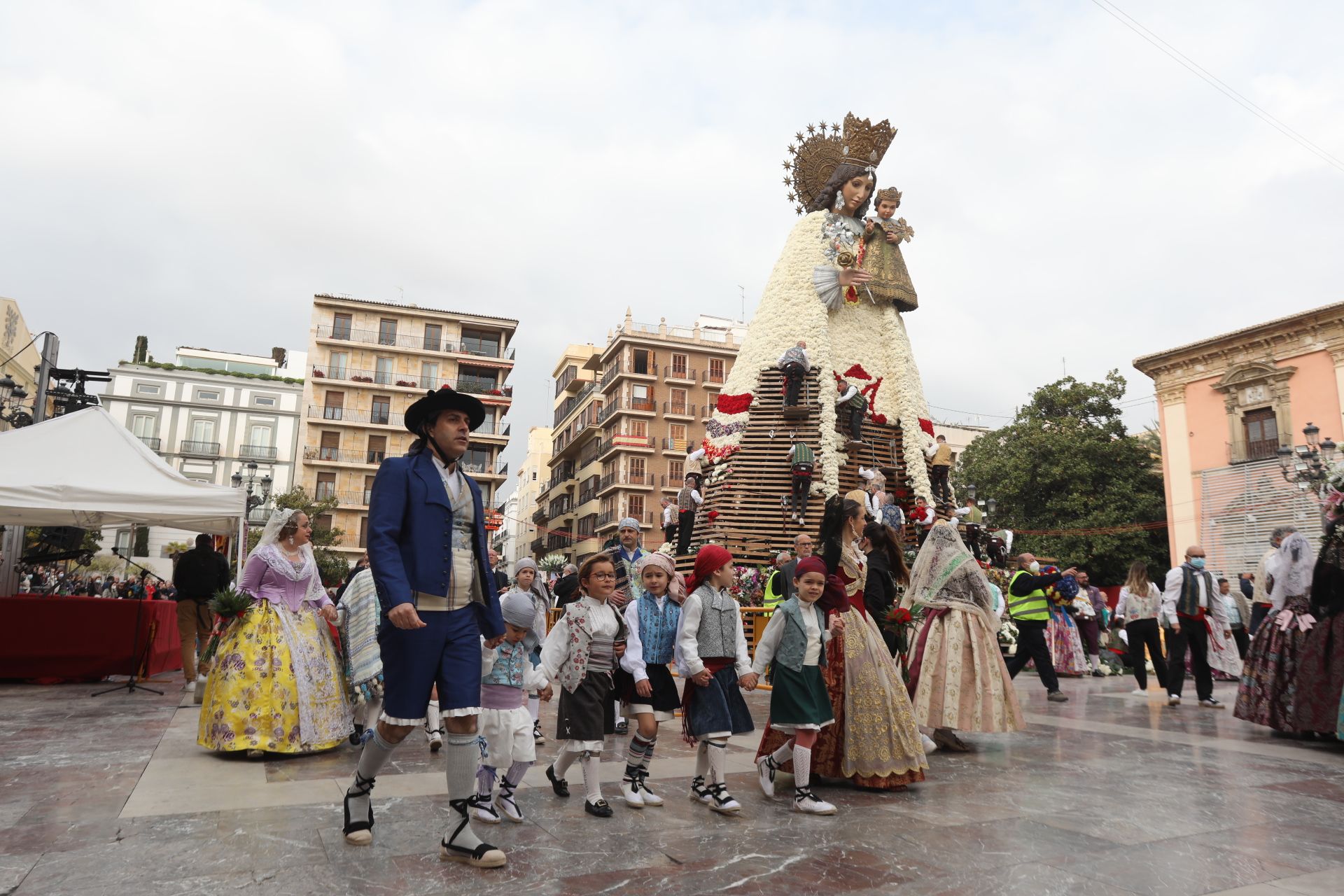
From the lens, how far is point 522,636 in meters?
5.08

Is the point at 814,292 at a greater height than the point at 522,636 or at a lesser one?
greater

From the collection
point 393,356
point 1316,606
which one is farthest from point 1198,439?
point 393,356

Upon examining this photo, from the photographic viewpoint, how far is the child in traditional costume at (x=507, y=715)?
438cm

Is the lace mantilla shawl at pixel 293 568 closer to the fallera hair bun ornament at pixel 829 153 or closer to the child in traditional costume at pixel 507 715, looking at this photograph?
the child in traditional costume at pixel 507 715

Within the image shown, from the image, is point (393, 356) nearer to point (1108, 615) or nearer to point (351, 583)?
point (1108, 615)

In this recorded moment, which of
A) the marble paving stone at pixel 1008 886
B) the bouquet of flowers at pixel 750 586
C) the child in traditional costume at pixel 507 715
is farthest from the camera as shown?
the bouquet of flowers at pixel 750 586

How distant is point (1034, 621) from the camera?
9789mm

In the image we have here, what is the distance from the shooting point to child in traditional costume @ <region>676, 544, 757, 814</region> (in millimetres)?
4758

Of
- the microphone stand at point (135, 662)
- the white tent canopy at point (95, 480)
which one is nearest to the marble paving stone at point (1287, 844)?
the white tent canopy at point (95, 480)

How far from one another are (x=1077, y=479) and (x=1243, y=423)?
5.87 metres

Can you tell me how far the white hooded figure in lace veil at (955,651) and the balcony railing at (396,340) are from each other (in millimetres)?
47457

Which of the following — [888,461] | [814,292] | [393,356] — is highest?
[393,356]

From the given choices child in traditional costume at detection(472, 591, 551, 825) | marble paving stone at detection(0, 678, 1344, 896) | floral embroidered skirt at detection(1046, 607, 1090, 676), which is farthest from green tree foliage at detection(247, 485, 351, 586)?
child in traditional costume at detection(472, 591, 551, 825)

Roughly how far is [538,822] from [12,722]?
215 inches
